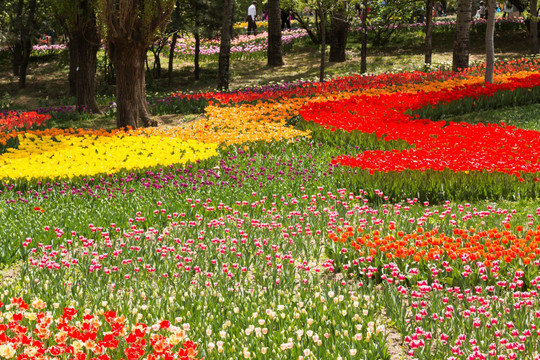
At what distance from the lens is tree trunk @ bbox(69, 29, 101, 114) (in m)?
15.5

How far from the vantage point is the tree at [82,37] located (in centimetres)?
1468

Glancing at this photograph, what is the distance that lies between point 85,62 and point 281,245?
11546mm

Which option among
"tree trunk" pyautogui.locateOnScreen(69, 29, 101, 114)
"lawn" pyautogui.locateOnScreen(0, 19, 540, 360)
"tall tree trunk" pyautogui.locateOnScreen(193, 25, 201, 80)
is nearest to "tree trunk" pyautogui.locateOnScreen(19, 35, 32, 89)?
"tall tree trunk" pyautogui.locateOnScreen(193, 25, 201, 80)

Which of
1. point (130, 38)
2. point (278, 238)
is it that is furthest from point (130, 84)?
point (278, 238)

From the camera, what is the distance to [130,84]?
13.0 metres

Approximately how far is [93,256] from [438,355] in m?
3.25

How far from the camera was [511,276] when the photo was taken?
15.8 feet

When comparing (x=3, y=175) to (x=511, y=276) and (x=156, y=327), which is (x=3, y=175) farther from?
(x=511, y=276)

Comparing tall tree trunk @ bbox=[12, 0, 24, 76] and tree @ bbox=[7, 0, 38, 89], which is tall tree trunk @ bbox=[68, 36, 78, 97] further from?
tall tree trunk @ bbox=[12, 0, 24, 76]

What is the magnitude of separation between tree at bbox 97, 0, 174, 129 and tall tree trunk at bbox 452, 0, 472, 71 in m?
9.03

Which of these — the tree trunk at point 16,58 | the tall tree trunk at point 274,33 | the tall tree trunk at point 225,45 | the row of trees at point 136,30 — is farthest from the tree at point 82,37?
the tree trunk at point 16,58

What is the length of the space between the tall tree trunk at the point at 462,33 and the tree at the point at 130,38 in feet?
29.6

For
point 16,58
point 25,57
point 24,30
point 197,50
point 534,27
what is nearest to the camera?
point 24,30

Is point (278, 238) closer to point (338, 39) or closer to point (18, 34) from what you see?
point (338, 39)
